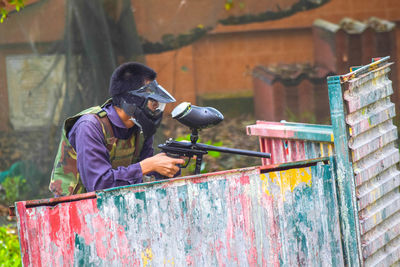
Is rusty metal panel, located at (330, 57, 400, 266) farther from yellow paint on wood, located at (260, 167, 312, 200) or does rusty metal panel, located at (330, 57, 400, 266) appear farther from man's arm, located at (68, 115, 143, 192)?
man's arm, located at (68, 115, 143, 192)

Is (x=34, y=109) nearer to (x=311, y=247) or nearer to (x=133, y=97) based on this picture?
(x=133, y=97)

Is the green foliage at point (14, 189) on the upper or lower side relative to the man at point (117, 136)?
lower

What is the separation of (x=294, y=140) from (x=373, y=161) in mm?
705

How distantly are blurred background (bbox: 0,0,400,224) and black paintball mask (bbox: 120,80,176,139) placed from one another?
351 cm

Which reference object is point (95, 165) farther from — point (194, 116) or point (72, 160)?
point (194, 116)

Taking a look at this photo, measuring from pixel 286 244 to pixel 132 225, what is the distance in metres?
0.83

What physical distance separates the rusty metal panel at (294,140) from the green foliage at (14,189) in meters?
3.90

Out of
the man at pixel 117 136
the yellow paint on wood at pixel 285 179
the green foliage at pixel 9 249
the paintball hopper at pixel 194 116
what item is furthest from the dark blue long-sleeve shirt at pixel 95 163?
the green foliage at pixel 9 249

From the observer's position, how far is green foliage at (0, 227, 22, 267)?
5351 millimetres

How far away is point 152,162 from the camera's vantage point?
364 cm

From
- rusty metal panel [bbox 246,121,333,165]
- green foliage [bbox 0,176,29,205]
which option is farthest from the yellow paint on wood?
green foliage [bbox 0,176,29,205]

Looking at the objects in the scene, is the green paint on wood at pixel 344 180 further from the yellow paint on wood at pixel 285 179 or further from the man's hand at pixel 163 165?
the man's hand at pixel 163 165

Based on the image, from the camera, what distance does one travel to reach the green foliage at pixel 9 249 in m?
5.35

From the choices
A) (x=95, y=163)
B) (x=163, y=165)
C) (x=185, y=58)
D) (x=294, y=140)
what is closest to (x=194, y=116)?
(x=163, y=165)
